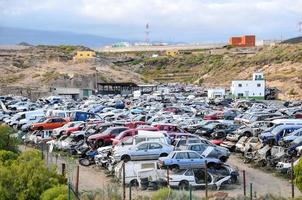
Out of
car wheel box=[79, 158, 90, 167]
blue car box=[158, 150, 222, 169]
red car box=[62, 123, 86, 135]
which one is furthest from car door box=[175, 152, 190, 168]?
red car box=[62, 123, 86, 135]

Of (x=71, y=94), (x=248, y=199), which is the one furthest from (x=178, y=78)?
(x=248, y=199)

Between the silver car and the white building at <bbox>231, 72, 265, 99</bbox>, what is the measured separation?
68355 mm

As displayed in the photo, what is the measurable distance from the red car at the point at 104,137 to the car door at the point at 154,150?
17.8ft

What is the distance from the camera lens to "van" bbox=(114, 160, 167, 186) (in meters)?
26.1

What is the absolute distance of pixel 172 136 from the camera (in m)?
35.5

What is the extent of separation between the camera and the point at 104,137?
35.7 metres

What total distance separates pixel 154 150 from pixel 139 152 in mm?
805

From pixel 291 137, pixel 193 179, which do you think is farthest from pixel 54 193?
pixel 291 137

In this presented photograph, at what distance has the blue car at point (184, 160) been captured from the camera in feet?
89.4

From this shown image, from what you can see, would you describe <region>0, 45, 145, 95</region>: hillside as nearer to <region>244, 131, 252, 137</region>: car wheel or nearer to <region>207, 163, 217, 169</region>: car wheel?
<region>244, 131, 252, 137</region>: car wheel

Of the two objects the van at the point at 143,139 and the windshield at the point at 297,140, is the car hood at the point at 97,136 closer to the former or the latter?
the van at the point at 143,139

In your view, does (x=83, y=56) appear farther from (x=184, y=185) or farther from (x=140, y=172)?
(x=184, y=185)

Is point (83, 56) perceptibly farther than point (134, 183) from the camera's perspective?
Yes

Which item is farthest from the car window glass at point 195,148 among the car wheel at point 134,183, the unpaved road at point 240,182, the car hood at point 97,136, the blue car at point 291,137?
the car hood at point 97,136
